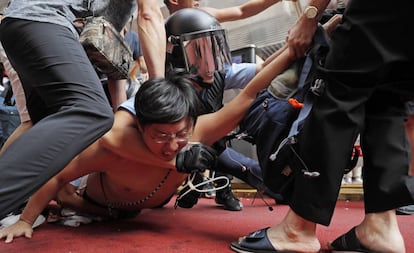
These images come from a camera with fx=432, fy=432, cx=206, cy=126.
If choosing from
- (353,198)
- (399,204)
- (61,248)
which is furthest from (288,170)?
(353,198)

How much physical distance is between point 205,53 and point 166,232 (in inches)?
23.4

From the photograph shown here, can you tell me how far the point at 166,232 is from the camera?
1.25 m

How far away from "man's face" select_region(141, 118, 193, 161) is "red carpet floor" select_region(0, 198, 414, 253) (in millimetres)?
235

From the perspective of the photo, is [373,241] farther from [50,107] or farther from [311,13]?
[50,107]

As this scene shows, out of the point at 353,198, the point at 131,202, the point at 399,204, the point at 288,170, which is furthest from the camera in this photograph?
the point at 353,198

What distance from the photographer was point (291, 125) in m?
1.03

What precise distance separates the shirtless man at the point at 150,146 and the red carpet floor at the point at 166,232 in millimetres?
88

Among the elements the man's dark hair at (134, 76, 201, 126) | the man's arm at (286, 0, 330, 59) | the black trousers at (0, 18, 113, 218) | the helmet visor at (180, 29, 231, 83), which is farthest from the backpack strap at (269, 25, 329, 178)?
the helmet visor at (180, 29, 231, 83)

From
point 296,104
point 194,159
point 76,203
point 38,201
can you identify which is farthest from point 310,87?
point 76,203

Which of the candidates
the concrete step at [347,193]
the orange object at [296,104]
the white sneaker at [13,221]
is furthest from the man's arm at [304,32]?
the concrete step at [347,193]

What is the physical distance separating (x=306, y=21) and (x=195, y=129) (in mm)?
449

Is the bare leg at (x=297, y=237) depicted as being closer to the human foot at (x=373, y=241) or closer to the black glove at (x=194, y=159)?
the human foot at (x=373, y=241)

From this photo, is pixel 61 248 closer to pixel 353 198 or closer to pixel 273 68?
pixel 273 68

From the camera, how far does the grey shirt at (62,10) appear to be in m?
0.96
